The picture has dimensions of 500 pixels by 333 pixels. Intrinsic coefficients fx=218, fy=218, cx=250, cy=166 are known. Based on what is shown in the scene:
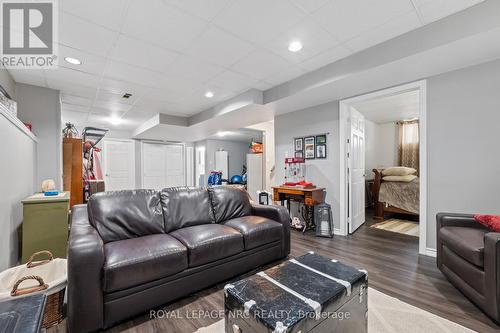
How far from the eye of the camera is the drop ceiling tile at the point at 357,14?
1928mm

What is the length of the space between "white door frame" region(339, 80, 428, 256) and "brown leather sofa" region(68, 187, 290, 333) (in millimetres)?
1482

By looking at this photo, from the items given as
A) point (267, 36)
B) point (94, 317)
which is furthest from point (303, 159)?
point (94, 317)

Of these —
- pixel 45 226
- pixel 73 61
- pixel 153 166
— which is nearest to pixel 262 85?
pixel 73 61

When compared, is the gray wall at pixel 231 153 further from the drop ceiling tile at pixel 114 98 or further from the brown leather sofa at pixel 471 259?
the brown leather sofa at pixel 471 259

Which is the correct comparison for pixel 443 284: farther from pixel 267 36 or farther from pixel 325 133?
pixel 267 36

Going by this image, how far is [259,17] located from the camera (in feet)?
6.90

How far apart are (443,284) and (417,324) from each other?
2.86ft

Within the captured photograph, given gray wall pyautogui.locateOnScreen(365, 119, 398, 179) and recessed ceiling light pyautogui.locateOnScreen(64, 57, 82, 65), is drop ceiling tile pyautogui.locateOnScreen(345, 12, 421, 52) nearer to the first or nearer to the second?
recessed ceiling light pyautogui.locateOnScreen(64, 57, 82, 65)

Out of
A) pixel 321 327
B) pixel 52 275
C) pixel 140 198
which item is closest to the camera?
pixel 321 327

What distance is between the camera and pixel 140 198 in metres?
2.39

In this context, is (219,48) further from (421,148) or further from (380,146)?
(380,146)

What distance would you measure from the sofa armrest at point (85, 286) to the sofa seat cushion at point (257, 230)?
1289 millimetres

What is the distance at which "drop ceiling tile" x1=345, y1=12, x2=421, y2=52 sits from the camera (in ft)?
7.00

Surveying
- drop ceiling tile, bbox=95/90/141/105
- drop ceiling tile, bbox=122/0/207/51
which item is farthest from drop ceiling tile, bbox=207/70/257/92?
drop ceiling tile, bbox=95/90/141/105
